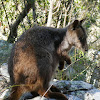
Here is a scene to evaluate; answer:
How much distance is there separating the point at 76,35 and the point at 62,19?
2.62 m

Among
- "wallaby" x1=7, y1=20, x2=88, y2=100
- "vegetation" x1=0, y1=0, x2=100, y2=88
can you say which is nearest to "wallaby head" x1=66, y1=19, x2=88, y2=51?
"wallaby" x1=7, y1=20, x2=88, y2=100

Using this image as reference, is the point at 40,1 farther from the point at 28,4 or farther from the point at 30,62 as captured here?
the point at 30,62

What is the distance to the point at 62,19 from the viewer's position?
610cm

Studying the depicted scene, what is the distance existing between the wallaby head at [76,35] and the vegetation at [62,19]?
1091 millimetres

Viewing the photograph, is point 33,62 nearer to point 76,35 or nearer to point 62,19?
point 76,35

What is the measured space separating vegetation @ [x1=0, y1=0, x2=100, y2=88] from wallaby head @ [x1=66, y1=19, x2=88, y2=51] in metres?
1.09

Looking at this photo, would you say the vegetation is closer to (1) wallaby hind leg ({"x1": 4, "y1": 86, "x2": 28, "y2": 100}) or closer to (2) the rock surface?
(2) the rock surface

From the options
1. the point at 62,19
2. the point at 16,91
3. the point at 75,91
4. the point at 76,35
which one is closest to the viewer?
the point at 16,91

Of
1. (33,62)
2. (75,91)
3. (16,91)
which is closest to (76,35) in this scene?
(75,91)

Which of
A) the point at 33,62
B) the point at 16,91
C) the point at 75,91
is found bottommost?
the point at 75,91

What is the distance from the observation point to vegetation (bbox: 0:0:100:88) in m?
5.47

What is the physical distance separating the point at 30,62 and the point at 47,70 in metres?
0.36

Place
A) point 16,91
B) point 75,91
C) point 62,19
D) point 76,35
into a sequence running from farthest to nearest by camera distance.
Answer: point 62,19 < point 76,35 < point 75,91 < point 16,91

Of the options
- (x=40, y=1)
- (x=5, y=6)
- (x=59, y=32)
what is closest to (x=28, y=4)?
(x=40, y=1)
